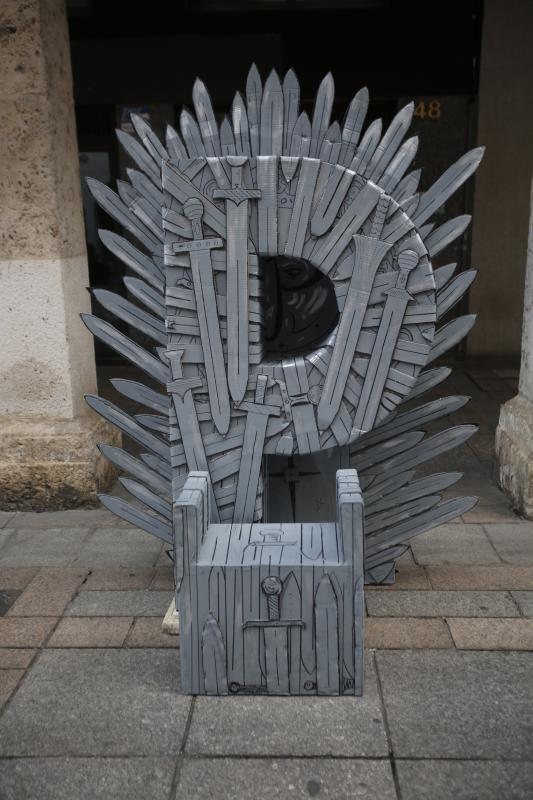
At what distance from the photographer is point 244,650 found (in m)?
2.89

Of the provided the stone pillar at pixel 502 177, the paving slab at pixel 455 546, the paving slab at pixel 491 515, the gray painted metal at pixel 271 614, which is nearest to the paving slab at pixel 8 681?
the gray painted metal at pixel 271 614

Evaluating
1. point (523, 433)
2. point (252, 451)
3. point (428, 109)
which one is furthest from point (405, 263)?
point (428, 109)

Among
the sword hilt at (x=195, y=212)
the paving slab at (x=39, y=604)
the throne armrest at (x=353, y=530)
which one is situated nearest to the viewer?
the throne armrest at (x=353, y=530)

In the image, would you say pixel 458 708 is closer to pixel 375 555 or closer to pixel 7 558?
pixel 375 555

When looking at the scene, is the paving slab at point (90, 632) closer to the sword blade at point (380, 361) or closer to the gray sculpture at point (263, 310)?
the gray sculpture at point (263, 310)

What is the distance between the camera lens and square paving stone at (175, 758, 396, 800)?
7.99ft

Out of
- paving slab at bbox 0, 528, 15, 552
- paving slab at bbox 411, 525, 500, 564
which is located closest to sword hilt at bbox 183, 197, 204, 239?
paving slab at bbox 411, 525, 500, 564

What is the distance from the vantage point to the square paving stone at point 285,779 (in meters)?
2.44

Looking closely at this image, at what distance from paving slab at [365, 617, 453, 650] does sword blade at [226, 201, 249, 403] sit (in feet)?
3.68

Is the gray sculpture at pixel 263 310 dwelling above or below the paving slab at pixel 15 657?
above

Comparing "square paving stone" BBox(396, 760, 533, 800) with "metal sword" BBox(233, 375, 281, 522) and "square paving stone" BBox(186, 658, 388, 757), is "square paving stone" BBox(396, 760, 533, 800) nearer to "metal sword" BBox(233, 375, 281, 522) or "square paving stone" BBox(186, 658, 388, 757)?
"square paving stone" BBox(186, 658, 388, 757)

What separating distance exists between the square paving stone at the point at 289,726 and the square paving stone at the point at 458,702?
0.09 metres

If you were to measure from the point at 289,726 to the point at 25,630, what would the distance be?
4.32 feet

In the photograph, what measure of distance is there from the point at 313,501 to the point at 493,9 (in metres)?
5.95
